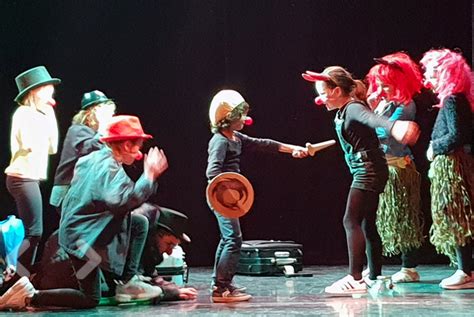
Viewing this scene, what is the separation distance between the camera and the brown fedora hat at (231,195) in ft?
12.0

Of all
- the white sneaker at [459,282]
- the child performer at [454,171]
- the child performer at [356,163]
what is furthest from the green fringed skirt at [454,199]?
the child performer at [356,163]

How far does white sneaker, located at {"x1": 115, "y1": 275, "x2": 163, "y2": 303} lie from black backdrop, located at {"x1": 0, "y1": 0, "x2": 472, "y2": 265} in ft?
5.36

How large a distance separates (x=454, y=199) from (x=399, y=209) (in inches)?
15.0

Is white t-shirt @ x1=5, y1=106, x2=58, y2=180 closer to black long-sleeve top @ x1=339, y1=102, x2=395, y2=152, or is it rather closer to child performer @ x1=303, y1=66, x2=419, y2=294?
child performer @ x1=303, y1=66, x2=419, y2=294

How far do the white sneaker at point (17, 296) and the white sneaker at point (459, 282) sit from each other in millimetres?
2076

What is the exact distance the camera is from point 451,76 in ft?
13.6

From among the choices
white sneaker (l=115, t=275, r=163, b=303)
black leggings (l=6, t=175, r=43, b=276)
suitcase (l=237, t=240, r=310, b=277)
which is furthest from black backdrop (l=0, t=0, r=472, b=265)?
white sneaker (l=115, t=275, r=163, b=303)

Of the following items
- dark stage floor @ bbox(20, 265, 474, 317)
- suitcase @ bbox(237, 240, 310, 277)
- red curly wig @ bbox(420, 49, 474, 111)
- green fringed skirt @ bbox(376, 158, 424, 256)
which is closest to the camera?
dark stage floor @ bbox(20, 265, 474, 317)

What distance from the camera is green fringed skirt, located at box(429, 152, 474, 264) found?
406 centimetres

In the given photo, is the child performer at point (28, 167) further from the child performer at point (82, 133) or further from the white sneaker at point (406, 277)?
the white sneaker at point (406, 277)

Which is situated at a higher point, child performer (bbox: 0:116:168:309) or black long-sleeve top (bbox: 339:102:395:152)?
black long-sleeve top (bbox: 339:102:395:152)

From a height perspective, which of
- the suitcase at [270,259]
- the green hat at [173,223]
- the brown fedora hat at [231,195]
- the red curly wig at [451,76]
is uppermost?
the red curly wig at [451,76]

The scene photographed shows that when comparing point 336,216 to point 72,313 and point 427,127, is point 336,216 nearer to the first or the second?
point 427,127

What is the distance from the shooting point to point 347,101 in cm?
394
